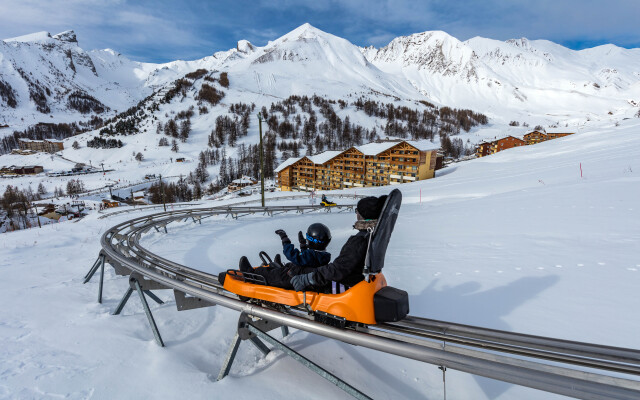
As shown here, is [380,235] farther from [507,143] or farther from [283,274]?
[507,143]

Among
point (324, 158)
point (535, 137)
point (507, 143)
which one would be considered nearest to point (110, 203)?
point (324, 158)

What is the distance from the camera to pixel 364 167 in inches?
2616

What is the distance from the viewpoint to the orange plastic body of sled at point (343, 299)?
11.1ft

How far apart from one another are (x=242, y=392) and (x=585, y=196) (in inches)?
596

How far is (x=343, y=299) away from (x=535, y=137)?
11082 centimetres

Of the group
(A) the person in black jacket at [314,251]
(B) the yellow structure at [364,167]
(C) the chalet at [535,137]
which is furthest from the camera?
(C) the chalet at [535,137]

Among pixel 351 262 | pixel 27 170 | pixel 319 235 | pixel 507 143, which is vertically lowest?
pixel 351 262

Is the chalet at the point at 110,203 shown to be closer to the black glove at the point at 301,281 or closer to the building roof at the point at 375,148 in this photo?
the building roof at the point at 375,148

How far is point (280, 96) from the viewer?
595 feet

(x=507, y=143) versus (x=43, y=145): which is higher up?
(x=43, y=145)

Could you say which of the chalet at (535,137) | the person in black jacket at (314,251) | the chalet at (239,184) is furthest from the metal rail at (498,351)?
the chalet at (535,137)

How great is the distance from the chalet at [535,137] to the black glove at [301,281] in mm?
108931

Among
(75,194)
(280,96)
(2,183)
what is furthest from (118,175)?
(280,96)

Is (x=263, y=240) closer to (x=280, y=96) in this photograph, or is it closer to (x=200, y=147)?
(x=200, y=147)
